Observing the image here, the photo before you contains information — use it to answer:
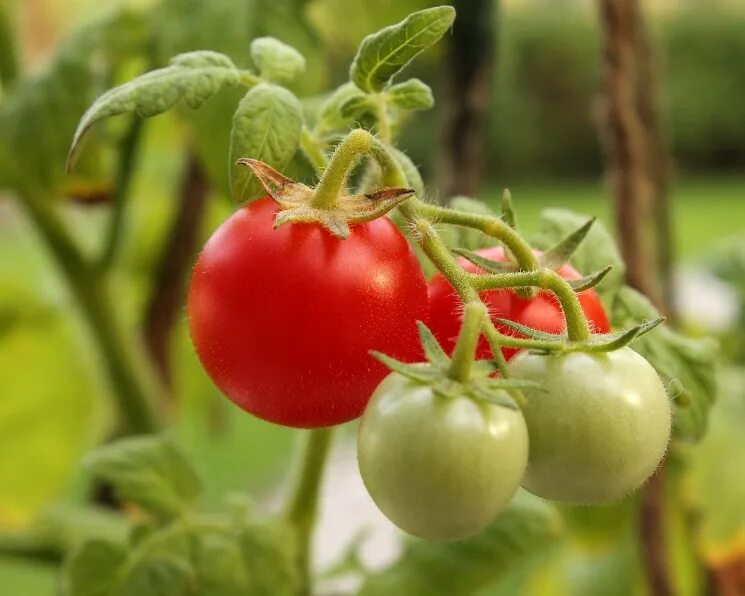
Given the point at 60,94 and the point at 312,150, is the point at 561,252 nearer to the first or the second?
the point at 312,150

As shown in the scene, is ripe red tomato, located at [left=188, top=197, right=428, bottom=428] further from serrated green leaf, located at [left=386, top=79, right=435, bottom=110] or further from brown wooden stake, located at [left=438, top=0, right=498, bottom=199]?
brown wooden stake, located at [left=438, top=0, right=498, bottom=199]

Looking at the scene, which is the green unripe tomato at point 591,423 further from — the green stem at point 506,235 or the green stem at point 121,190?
the green stem at point 121,190

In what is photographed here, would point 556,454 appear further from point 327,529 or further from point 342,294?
point 327,529

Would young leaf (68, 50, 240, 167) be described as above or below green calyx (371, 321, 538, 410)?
above

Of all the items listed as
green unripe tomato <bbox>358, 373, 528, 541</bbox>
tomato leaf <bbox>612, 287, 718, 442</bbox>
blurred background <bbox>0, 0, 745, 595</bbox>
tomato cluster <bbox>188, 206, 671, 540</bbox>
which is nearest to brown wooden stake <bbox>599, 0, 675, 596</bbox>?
blurred background <bbox>0, 0, 745, 595</bbox>

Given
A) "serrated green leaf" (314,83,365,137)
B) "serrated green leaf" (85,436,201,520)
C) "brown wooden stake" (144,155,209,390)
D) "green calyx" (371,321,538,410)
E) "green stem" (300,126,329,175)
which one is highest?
"serrated green leaf" (314,83,365,137)

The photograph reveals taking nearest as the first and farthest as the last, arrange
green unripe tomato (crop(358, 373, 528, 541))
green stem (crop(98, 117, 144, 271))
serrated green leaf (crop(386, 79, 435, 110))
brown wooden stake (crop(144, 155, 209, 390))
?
green unripe tomato (crop(358, 373, 528, 541))
serrated green leaf (crop(386, 79, 435, 110))
green stem (crop(98, 117, 144, 271))
brown wooden stake (crop(144, 155, 209, 390))
